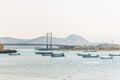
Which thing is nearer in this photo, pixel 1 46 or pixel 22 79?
pixel 22 79

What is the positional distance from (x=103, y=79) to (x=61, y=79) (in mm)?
4691

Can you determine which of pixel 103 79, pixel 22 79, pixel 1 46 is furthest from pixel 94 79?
pixel 1 46

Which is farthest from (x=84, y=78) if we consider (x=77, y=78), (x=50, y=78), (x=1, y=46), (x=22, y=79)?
(x=1, y=46)

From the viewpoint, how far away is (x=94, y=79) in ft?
149

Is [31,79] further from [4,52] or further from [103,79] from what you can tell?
[4,52]

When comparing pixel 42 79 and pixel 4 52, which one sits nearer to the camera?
pixel 42 79

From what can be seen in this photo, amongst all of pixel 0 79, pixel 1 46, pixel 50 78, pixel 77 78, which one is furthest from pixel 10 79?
pixel 1 46

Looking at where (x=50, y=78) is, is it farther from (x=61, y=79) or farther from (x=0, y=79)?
(x=0, y=79)

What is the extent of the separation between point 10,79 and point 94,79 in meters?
9.02

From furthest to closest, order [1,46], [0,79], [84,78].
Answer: [1,46] → [84,78] → [0,79]

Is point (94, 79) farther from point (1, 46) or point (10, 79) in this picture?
point (1, 46)

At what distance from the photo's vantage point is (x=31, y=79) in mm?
44219

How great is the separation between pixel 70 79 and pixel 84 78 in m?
1.74

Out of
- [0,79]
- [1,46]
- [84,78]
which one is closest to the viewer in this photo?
[0,79]
